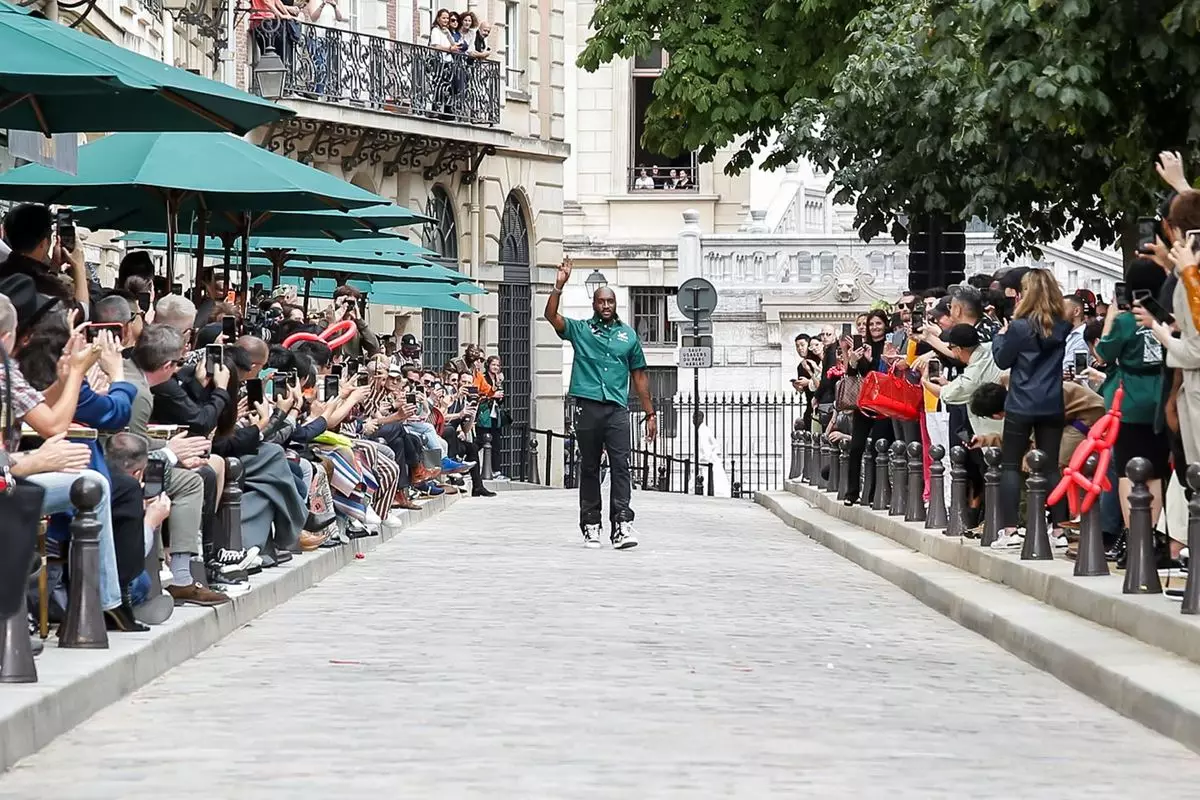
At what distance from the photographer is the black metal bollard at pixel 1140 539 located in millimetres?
12023

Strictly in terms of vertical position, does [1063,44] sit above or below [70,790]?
above

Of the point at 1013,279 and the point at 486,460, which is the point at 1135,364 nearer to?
the point at 1013,279

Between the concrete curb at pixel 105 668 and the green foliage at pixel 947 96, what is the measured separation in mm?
5769

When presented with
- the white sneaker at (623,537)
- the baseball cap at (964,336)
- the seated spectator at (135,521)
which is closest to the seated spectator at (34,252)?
the seated spectator at (135,521)

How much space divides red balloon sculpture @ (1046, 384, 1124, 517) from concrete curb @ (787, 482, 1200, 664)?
41 centimetres

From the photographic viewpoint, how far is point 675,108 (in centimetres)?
3198

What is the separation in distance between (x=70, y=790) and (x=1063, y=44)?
9.89 meters

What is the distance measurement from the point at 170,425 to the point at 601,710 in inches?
141

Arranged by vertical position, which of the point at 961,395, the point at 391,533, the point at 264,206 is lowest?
the point at 391,533

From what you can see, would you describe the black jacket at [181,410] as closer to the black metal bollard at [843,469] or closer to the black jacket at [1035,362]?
the black jacket at [1035,362]

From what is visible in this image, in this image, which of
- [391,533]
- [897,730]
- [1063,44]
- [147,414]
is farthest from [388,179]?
[897,730]

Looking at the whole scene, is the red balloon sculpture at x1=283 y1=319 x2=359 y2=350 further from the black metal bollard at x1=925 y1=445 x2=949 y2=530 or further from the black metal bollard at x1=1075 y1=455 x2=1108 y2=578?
the black metal bollard at x1=1075 y1=455 x2=1108 y2=578

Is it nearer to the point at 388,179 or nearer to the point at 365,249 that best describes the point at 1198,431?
the point at 365,249

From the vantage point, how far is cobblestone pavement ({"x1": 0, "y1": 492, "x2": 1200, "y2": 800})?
8148mm
